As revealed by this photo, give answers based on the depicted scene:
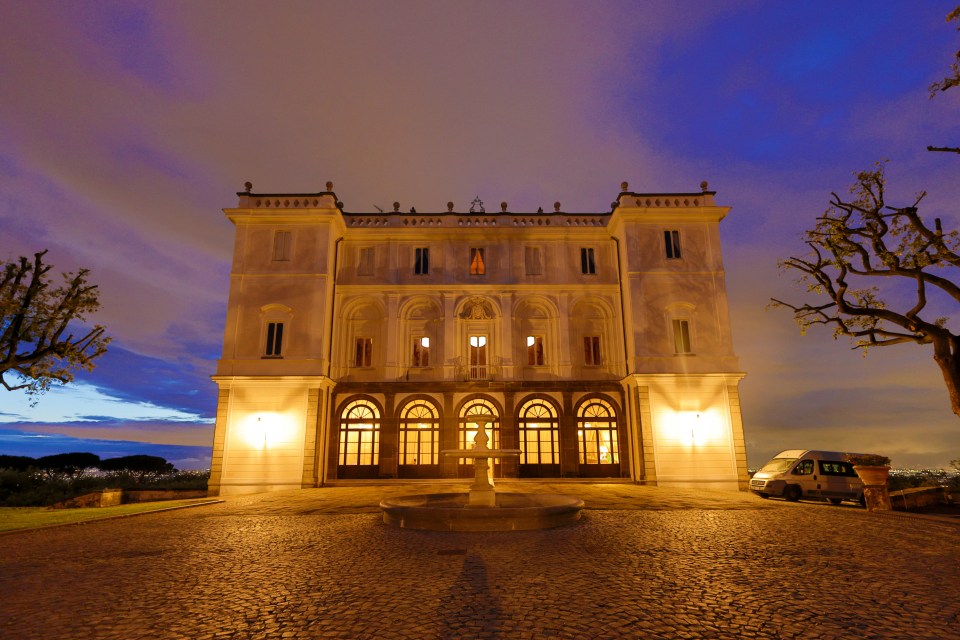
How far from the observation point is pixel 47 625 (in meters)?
5.28

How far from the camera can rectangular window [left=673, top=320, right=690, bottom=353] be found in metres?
23.4

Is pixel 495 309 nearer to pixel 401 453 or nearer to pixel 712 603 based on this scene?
pixel 401 453

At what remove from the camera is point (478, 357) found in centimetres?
2517

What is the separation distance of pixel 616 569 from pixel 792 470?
596 inches

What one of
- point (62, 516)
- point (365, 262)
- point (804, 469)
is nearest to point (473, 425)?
point (365, 262)

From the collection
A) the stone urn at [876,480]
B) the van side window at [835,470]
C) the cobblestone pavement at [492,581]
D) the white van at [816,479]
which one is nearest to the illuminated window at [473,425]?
the white van at [816,479]

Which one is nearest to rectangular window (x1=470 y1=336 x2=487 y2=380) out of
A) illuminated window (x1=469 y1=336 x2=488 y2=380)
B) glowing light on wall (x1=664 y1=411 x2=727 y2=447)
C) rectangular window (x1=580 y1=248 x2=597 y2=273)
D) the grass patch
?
illuminated window (x1=469 y1=336 x2=488 y2=380)

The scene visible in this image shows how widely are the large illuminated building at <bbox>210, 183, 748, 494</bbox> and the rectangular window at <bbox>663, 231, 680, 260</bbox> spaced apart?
0.07 meters

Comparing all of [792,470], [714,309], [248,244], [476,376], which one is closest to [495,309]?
[476,376]

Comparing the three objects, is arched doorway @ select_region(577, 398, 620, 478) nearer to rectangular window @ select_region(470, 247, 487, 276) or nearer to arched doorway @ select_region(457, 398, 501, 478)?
arched doorway @ select_region(457, 398, 501, 478)

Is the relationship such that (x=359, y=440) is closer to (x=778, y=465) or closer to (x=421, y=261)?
(x=421, y=261)

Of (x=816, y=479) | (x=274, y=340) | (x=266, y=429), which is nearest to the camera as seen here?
(x=816, y=479)

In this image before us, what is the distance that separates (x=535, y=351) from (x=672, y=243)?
8329 millimetres

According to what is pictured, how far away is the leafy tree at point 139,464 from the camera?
43.7 m
